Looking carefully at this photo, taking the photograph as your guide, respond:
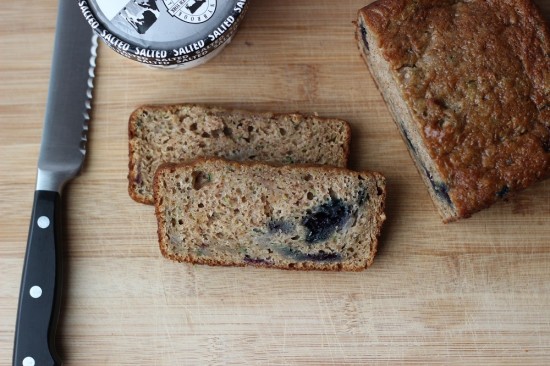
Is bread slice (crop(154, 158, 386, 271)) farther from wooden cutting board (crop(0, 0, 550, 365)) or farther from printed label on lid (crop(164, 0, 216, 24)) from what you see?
printed label on lid (crop(164, 0, 216, 24))

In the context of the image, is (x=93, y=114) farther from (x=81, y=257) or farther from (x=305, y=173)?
(x=305, y=173)

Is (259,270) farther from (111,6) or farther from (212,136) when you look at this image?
(111,6)

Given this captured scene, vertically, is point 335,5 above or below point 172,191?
above

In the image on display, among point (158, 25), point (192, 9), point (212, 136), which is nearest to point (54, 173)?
point (212, 136)

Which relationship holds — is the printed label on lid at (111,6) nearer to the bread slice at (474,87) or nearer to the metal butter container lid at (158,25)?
the metal butter container lid at (158,25)

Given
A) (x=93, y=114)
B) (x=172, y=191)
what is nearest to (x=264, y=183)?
(x=172, y=191)

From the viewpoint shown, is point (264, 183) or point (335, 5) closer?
point (264, 183)

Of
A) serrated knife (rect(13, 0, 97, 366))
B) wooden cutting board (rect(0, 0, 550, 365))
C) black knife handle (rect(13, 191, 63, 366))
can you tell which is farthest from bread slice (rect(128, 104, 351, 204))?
black knife handle (rect(13, 191, 63, 366))
